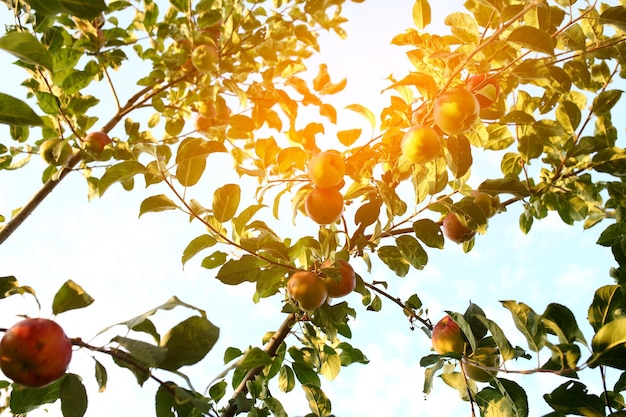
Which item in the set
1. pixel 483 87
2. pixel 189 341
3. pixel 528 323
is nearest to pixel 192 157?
pixel 189 341

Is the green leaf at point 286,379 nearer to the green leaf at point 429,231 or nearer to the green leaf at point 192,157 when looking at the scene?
the green leaf at point 429,231

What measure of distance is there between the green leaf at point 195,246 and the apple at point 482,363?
1156mm

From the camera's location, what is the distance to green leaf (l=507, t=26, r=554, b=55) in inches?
61.5

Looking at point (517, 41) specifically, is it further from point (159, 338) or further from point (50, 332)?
point (50, 332)

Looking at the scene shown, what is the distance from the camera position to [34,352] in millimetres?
1299

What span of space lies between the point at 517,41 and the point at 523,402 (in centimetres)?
131

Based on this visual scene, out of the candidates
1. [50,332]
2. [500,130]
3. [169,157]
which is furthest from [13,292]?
[500,130]

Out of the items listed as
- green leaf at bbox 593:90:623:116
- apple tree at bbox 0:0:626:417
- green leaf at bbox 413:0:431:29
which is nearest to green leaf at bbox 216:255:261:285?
apple tree at bbox 0:0:626:417

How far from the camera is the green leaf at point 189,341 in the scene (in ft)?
4.02

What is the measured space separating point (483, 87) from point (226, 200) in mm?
1159

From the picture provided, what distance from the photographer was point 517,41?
5.25 feet

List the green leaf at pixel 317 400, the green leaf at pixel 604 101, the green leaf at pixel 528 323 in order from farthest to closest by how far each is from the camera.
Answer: the green leaf at pixel 604 101 < the green leaf at pixel 317 400 < the green leaf at pixel 528 323

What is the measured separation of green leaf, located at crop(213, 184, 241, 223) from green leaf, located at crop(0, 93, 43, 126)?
803mm

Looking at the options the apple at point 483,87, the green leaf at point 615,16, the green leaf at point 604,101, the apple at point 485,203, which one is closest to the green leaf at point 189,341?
the apple at point 483,87
